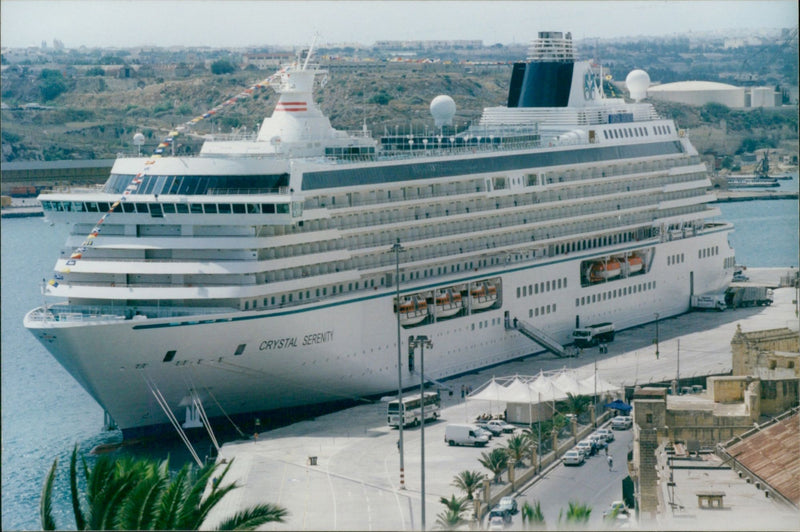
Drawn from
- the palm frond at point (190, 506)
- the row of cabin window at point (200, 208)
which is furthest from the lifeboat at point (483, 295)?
the palm frond at point (190, 506)

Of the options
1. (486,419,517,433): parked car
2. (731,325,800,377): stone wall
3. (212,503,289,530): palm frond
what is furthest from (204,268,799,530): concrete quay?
(212,503,289,530): palm frond

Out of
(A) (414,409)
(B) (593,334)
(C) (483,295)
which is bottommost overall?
(B) (593,334)

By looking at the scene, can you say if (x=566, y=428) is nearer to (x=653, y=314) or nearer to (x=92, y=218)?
(x=92, y=218)

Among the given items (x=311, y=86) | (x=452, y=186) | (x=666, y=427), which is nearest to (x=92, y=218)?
(x=311, y=86)

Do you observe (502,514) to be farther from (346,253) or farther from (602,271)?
(602,271)

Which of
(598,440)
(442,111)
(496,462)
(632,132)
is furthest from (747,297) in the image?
(496,462)

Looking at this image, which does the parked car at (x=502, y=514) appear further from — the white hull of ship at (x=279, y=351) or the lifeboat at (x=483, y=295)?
the lifeboat at (x=483, y=295)
